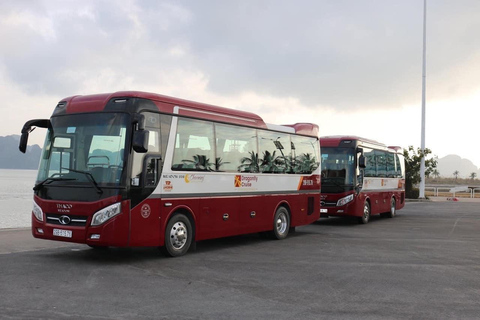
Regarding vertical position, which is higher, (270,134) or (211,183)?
(270,134)

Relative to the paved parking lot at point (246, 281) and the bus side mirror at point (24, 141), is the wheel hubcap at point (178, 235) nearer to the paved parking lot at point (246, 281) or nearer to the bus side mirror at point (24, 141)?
the paved parking lot at point (246, 281)

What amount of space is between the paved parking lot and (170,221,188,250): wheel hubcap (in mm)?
321

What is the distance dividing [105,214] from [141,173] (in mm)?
960

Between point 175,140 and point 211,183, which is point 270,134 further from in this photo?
point 175,140

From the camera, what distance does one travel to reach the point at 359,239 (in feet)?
49.6

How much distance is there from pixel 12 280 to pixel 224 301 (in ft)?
10.9

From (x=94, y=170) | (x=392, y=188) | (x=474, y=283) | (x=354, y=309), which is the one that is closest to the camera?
(x=354, y=309)

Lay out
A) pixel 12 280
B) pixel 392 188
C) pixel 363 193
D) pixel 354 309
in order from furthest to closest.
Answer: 1. pixel 392 188
2. pixel 363 193
3. pixel 12 280
4. pixel 354 309

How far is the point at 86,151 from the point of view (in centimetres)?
1006

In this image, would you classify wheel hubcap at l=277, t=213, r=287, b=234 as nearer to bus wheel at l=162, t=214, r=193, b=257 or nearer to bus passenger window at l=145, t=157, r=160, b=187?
bus wheel at l=162, t=214, r=193, b=257

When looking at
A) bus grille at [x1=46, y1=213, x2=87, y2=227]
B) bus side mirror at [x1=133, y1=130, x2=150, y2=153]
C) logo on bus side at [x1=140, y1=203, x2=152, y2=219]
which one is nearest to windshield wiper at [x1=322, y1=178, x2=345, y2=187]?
logo on bus side at [x1=140, y1=203, x2=152, y2=219]

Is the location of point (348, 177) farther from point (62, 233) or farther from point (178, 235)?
point (62, 233)

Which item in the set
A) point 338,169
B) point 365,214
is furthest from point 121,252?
point 365,214

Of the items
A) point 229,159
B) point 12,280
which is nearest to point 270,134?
point 229,159
